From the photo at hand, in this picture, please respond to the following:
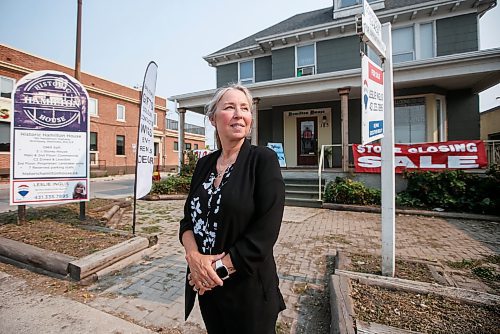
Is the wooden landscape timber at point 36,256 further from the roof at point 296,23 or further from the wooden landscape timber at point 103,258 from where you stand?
the roof at point 296,23

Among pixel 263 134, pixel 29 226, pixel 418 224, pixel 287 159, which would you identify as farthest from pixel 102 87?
pixel 418 224

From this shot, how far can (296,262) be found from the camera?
3.95 metres

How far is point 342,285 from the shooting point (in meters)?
2.69

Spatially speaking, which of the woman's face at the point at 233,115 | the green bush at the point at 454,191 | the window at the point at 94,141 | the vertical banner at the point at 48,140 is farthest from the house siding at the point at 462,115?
the window at the point at 94,141

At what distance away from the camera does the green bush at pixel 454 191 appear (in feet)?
21.8

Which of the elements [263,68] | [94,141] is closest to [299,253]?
[263,68]

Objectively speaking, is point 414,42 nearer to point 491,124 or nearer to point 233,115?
point 233,115

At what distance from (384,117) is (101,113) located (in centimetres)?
2592

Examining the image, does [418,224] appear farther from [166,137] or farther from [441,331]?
[166,137]

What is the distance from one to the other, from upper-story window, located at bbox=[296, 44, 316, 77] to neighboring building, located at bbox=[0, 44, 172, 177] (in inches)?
468

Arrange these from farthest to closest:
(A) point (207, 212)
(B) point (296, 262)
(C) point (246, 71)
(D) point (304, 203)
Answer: (C) point (246, 71) → (D) point (304, 203) → (B) point (296, 262) → (A) point (207, 212)

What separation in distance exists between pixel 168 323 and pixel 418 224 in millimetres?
6007

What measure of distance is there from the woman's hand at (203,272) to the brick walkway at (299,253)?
1.24m

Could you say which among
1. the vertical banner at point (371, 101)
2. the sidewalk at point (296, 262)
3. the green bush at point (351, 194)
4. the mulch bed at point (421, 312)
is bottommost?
the sidewalk at point (296, 262)
